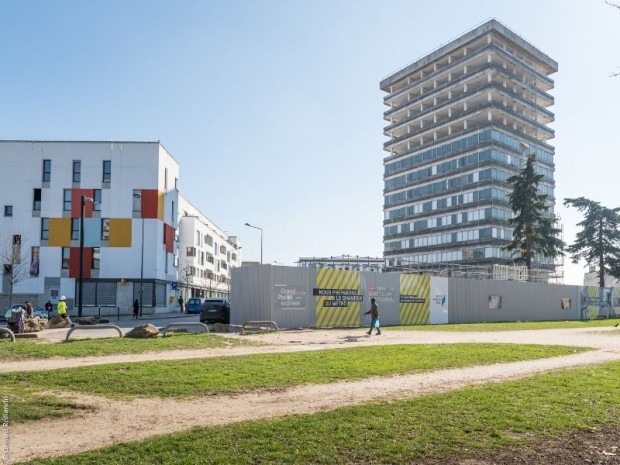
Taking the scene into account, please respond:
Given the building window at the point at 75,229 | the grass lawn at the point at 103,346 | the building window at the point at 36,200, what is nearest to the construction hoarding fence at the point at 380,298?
the grass lawn at the point at 103,346

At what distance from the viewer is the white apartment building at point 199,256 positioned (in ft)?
246

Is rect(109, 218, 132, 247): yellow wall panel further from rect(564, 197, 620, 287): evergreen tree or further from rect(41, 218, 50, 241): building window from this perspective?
rect(564, 197, 620, 287): evergreen tree

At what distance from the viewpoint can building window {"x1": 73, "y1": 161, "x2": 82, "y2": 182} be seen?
5772 centimetres

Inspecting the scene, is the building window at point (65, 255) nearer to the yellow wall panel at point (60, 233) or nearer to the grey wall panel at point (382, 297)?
the yellow wall panel at point (60, 233)

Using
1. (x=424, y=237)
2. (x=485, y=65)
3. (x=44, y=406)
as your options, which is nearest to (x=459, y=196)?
(x=424, y=237)

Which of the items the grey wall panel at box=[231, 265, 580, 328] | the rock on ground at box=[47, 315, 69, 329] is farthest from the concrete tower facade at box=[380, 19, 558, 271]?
the rock on ground at box=[47, 315, 69, 329]

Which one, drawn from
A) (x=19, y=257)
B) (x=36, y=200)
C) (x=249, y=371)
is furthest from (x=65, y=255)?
(x=249, y=371)

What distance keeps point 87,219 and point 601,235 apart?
59346 millimetres

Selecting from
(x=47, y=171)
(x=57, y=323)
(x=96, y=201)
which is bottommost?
(x=57, y=323)

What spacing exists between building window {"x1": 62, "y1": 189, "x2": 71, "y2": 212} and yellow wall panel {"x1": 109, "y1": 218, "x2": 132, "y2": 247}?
4.46 m

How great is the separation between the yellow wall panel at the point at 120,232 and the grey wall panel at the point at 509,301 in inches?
1340

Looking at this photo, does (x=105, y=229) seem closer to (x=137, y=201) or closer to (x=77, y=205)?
(x=77, y=205)

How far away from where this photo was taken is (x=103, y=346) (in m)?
17.3

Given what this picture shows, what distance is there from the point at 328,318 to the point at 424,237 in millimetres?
72579
